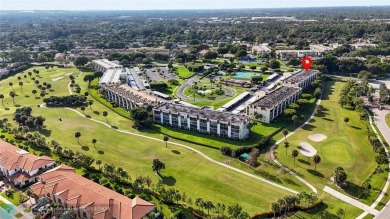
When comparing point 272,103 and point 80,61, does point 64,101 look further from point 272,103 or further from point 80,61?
point 272,103

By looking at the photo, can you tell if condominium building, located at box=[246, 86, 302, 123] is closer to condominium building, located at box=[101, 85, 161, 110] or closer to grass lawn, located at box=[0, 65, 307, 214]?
grass lawn, located at box=[0, 65, 307, 214]

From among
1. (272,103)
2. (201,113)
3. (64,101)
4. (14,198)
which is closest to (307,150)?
(272,103)

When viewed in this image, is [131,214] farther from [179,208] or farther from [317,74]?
[317,74]

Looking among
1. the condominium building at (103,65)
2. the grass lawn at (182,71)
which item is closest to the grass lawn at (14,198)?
the grass lawn at (182,71)

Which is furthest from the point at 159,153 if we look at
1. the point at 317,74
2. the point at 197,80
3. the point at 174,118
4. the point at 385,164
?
the point at 317,74

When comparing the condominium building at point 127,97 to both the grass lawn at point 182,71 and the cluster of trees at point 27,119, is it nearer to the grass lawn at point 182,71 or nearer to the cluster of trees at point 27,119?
the cluster of trees at point 27,119

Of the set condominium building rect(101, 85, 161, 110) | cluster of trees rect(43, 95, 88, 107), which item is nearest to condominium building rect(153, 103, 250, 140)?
condominium building rect(101, 85, 161, 110)
